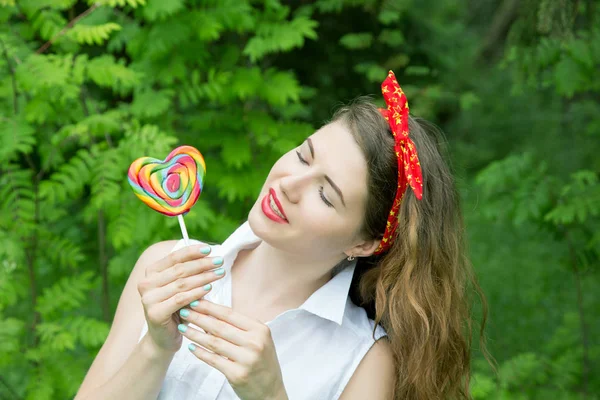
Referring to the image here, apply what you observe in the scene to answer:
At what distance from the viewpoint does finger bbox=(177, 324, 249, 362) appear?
5.17ft

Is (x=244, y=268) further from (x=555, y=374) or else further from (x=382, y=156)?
(x=555, y=374)

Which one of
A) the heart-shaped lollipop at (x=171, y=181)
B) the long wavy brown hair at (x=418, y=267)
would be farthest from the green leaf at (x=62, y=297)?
the long wavy brown hair at (x=418, y=267)

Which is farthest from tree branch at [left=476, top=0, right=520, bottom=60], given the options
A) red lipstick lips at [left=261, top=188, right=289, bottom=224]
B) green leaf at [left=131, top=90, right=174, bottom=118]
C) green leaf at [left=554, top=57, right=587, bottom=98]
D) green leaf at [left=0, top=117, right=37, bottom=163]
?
red lipstick lips at [left=261, top=188, right=289, bottom=224]

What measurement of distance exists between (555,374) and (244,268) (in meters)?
2.18

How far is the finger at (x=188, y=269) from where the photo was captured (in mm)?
1594

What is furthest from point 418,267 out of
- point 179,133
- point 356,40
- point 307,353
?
point 356,40

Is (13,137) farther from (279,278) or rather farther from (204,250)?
(204,250)

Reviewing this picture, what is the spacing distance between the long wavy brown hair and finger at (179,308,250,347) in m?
0.50

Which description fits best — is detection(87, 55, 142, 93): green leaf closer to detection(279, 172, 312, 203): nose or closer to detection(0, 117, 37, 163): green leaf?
detection(0, 117, 37, 163): green leaf

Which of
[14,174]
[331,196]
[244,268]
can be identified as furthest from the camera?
[14,174]

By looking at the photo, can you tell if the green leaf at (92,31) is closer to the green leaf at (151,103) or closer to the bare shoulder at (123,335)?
the green leaf at (151,103)

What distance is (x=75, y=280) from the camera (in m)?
2.89

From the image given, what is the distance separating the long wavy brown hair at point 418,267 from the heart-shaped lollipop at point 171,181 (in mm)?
431

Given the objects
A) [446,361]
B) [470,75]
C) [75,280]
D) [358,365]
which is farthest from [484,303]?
[470,75]
